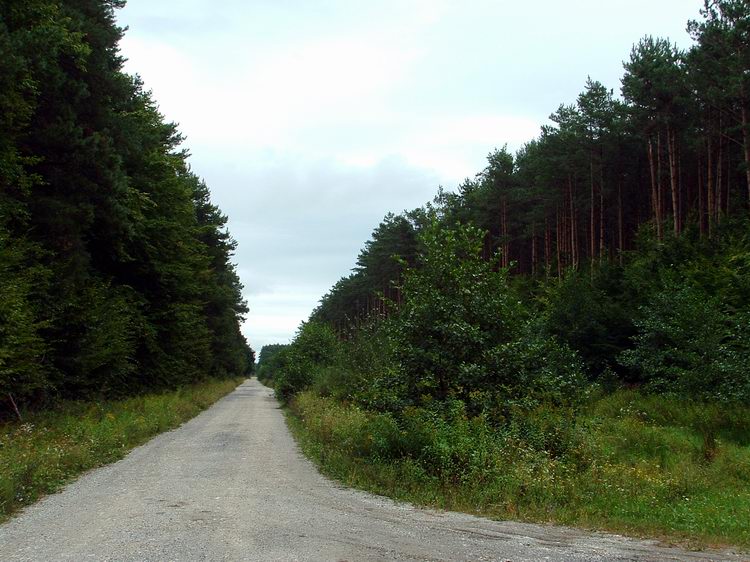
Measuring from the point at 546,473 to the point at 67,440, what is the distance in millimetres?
10591

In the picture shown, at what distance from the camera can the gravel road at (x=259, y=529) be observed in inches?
265

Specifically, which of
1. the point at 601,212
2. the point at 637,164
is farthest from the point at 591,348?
the point at 637,164

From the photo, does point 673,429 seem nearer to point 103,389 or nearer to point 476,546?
point 476,546

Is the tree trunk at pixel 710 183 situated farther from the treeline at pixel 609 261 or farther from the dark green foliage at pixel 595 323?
the dark green foliage at pixel 595 323

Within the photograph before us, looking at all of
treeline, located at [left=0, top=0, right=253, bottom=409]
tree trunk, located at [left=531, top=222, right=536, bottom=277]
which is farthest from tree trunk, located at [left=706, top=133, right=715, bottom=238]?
treeline, located at [left=0, top=0, right=253, bottom=409]

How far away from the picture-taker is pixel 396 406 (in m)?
13.4

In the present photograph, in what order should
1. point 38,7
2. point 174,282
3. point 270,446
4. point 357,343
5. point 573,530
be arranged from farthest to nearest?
Answer: point 174,282 < point 357,343 < point 270,446 < point 38,7 < point 573,530

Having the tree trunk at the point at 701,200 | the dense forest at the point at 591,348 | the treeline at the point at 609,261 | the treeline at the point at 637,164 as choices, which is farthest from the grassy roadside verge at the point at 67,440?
the tree trunk at the point at 701,200

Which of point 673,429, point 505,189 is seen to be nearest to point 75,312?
point 673,429

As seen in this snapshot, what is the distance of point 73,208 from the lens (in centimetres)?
1839

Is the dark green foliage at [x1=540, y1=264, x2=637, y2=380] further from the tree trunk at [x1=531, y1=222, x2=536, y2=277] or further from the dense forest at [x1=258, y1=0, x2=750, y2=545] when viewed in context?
the tree trunk at [x1=531, y1=222, x2=536, y2=277]

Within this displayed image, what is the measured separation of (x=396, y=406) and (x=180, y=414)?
16.3 metres

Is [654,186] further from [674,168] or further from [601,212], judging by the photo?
[601,212]

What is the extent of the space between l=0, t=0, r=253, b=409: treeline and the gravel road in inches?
249
